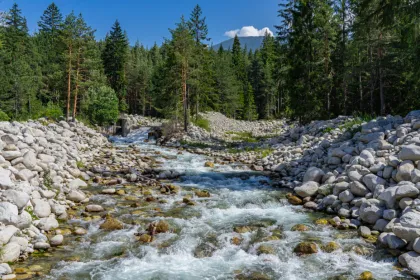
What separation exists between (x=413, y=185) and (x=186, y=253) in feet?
21.3

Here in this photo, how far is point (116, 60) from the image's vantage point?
174ft

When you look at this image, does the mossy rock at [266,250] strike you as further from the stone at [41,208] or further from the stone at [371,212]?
the stone at [41,208]

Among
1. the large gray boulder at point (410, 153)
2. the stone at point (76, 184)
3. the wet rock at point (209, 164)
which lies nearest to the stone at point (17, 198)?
the stone at point (76, 184)

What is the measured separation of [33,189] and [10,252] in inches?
131

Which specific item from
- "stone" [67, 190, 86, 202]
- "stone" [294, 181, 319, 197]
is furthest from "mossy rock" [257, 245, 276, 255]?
"stone" [67, 190, 86, 202]

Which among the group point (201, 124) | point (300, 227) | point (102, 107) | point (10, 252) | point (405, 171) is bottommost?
point (300, 227)

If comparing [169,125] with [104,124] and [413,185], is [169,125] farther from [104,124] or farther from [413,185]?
[413,185]

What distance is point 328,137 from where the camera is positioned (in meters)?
17.3

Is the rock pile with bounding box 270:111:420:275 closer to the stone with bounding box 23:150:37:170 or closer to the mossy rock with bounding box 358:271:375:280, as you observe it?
the mossy rock with bounding box 358:271:375:280

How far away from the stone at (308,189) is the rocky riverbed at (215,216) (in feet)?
0.12

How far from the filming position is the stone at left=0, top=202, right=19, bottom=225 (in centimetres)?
705

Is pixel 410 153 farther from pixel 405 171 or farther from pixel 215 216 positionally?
pixel 215 216

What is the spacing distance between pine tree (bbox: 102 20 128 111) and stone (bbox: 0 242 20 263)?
4748 centimetres

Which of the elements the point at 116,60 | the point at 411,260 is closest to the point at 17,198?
the point at 411,260
